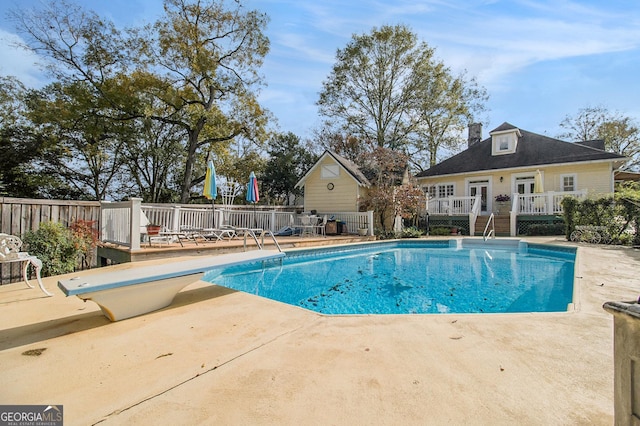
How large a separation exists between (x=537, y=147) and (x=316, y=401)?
68.0 ft

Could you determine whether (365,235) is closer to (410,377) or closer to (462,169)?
(462,169)

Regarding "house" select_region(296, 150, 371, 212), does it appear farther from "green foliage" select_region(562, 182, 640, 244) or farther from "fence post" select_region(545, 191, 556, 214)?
"fence post" select_region(545, 191, 556, 214)

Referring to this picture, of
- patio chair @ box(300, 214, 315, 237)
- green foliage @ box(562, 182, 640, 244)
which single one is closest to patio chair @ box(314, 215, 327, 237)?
patio chair @ box(300, 214, 315, 237)

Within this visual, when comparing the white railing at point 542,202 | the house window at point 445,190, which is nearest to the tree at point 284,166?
the house window at point 445,190

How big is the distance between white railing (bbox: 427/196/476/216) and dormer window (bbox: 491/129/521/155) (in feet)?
14.0

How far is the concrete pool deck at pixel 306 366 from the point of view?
1777 millimetres

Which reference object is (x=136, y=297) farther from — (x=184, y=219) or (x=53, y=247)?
(x=184, y=219)

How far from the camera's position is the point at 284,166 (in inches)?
843

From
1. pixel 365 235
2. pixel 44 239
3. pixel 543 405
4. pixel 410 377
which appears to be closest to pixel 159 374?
pixel 410 377

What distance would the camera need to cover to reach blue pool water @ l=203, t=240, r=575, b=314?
4.88 m

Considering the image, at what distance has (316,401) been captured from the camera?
1.88m

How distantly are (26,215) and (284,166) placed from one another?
16.5 meters

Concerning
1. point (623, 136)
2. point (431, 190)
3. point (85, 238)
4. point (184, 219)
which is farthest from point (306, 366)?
point (623, 136)

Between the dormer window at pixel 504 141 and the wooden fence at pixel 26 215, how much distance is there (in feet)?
68.8
